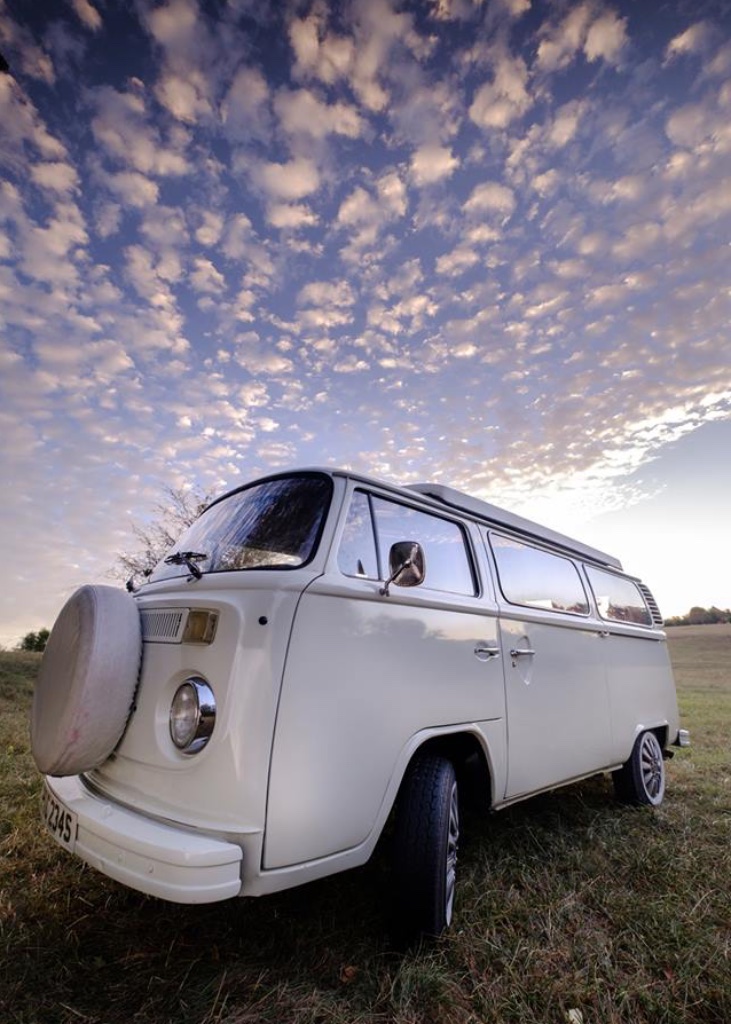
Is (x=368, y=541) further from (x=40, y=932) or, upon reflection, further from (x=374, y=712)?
(x=40, y=932)

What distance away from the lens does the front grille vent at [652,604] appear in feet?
20.1

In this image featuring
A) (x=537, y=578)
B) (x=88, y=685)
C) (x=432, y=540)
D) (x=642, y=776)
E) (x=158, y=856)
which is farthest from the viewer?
(x=642, y=776)

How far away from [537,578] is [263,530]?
232 centimetres

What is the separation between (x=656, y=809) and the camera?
4738 millimetres

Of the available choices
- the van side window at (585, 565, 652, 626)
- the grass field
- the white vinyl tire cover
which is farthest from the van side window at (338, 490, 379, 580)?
the van side window at (585, 565, 652, 626)

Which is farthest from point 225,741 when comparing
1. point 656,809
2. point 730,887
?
point 656,809

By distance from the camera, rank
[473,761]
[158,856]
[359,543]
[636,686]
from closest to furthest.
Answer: [158,856] < [359,543] < [473,761] < [636,686]

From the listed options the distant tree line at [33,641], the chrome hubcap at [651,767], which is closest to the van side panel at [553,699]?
the chrome hubcap at [651,767]

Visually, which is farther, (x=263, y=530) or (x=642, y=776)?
(x=642, y=776)

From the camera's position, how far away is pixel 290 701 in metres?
2.00


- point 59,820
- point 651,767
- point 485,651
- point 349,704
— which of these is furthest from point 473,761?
point 651,767

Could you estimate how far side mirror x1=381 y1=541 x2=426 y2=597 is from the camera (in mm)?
2363

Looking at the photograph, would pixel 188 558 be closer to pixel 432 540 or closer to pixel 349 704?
pixel 349 704

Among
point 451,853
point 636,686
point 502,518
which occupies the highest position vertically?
point 502,518
